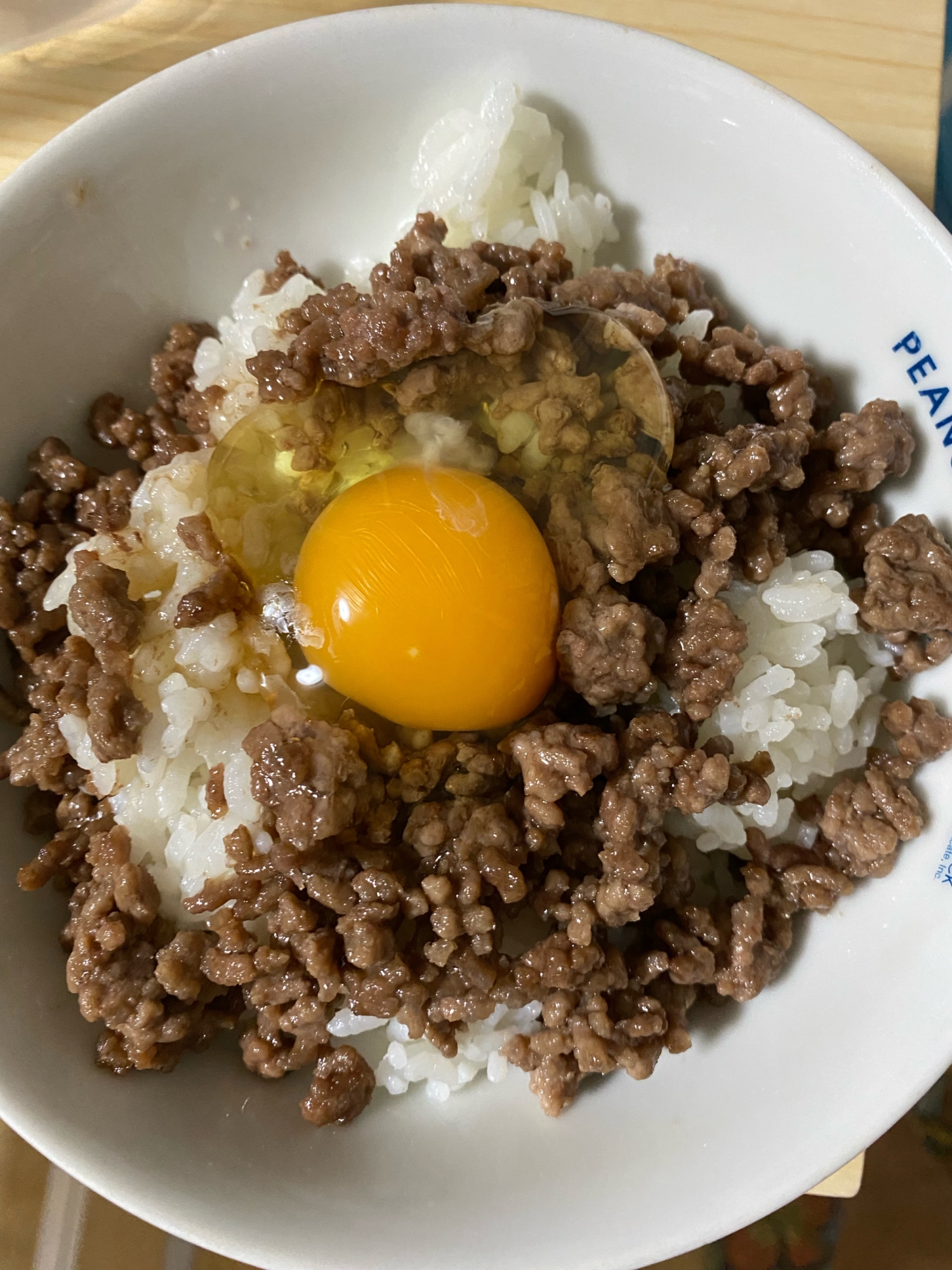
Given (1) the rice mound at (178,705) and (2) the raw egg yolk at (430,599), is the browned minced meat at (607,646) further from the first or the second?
(1) the rice mound at (178,705)

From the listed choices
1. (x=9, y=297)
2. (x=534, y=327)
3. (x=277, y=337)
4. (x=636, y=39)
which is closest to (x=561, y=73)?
(x=636, y=39)

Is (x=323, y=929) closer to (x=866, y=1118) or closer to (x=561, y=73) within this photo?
(x=866, y=1118)

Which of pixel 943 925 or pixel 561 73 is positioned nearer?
pixel 943 925

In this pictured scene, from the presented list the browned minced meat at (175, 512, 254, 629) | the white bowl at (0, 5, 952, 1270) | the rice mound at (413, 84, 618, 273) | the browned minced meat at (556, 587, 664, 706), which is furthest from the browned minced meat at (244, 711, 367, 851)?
the rice mound at (413, 84, 618, 273)

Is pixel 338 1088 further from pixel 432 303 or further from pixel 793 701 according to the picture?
pixel 432 303

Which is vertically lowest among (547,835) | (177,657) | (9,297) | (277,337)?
(547,835)

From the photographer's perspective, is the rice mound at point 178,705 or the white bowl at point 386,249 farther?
the rice mound at point 178,705

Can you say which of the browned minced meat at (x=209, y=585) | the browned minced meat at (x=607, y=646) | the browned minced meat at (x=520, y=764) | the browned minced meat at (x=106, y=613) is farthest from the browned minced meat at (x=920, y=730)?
the browned minced meat at (x=106, y=613)
